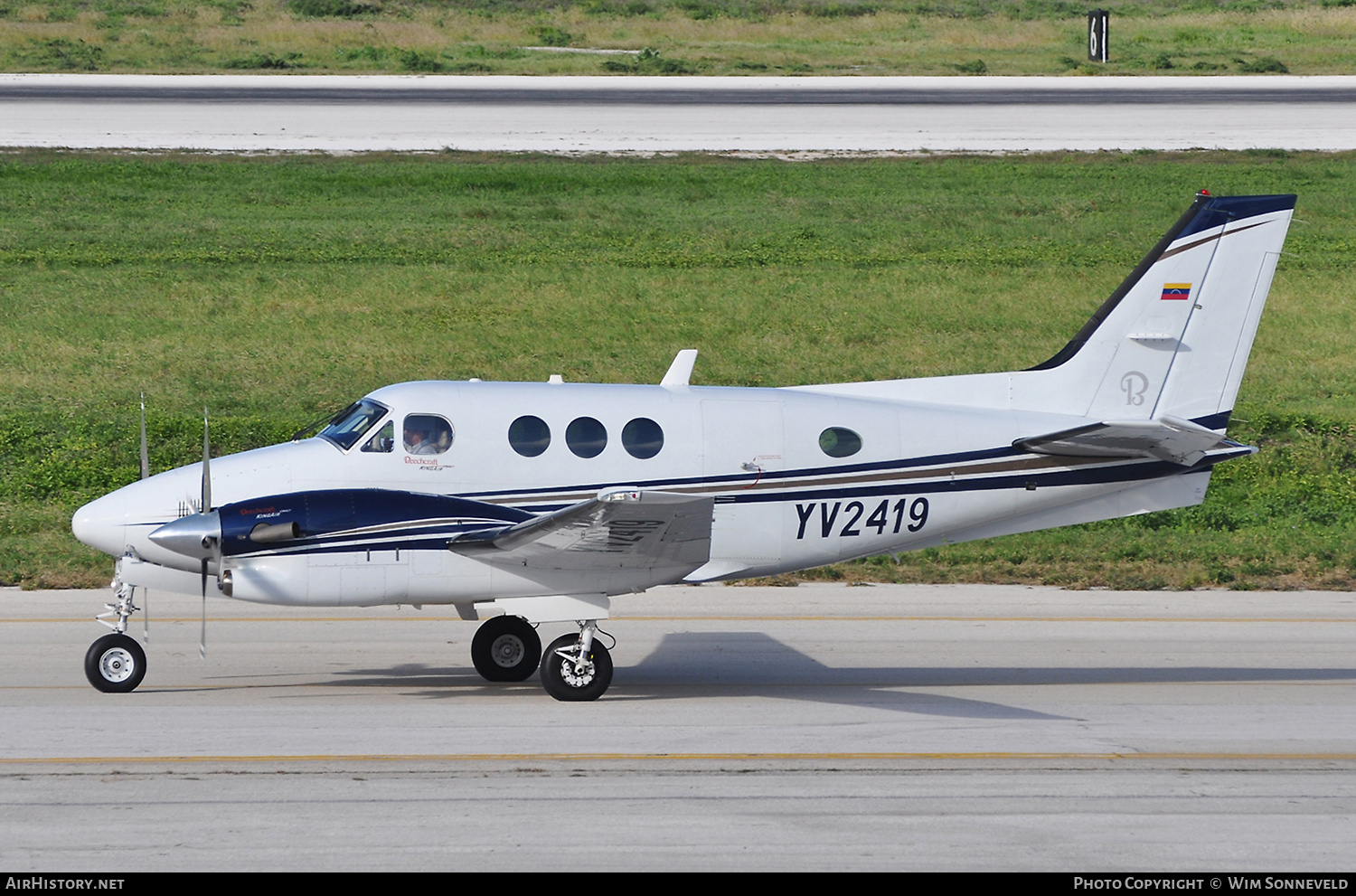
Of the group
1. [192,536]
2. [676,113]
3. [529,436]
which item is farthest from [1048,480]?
[676,113]

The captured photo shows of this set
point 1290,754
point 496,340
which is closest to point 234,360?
point 496,340

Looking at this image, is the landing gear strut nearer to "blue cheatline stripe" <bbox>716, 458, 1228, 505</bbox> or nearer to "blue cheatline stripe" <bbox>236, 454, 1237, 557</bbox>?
"blue cheatline stripe" <bbox>236, 454, 1237, 557</bbox>

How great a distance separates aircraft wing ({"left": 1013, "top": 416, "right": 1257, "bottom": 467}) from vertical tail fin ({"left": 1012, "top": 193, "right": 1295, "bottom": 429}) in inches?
15.9

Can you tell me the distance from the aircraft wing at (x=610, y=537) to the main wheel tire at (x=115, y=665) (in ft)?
9.27

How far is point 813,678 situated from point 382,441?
176 inches

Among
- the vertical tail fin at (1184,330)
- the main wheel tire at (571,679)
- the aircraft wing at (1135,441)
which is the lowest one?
the main wheel tire at (571,679)

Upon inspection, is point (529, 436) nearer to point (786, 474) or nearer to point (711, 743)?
point (786, 474)

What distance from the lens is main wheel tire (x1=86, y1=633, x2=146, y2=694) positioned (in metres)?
12.2

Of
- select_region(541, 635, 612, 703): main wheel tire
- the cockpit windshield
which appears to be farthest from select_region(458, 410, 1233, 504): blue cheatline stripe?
select_region(541, 635, 612, 703): main wheel tire

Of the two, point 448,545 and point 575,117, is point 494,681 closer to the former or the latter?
point 448,545

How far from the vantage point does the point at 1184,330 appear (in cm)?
1358

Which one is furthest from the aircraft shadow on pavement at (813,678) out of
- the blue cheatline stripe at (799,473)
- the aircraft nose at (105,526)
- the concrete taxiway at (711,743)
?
the aircraft nose at (105,526)

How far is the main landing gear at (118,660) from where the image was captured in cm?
1214

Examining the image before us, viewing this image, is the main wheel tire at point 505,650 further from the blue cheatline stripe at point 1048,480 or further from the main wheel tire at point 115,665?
the blue cheatline stripe at point 1048,480
